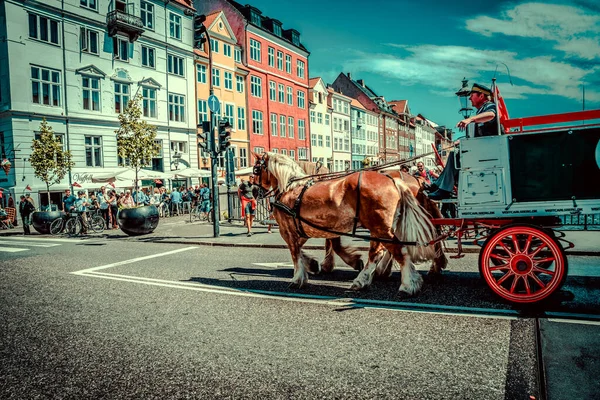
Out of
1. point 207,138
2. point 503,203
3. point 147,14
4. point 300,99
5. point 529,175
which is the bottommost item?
point 503,203

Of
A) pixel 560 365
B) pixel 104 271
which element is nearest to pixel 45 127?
pixel 104 271

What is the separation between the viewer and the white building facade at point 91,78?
23.4 metres

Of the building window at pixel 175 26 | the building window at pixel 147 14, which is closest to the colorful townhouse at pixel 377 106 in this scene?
the building window at pixel 175 26

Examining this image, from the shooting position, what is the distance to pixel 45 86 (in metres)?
24.9

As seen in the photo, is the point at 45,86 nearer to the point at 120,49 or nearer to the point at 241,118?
the point at 120,49

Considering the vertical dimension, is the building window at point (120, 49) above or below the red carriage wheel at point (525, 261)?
above

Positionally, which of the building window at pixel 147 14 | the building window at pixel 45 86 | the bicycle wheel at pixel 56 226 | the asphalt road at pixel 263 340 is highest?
the building window at pixel 147 14

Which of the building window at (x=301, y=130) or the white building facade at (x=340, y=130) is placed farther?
the white building facade at (x=340, y=130)

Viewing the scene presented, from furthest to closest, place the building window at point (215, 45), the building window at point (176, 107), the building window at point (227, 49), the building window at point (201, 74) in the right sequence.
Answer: the building window at point (227, 49) < the building window at point (215, 45) < the building window at point (201, 74) < the building window at point (176, 107)

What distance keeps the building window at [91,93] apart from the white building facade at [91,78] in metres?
0.07

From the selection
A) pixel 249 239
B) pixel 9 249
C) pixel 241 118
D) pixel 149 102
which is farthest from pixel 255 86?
pixel 9 249

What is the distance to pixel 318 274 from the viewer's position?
7.38 metres

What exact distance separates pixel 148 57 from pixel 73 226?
18405 mm

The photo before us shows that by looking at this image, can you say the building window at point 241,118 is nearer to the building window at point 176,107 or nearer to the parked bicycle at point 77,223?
the building window at point 176,107
